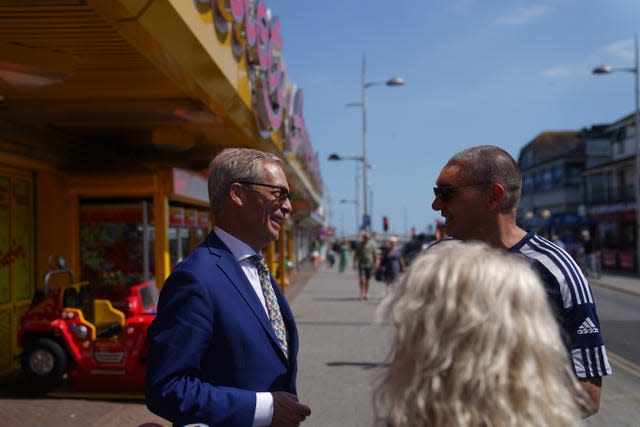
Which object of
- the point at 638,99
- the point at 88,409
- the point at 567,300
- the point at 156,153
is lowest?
the point at 88,409

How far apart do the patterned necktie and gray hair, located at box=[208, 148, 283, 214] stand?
253 millimetres

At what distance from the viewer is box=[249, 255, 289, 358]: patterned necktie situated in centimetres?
222

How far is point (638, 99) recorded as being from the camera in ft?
82.2

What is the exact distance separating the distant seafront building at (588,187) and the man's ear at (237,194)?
2768cm

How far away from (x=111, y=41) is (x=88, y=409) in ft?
11.6

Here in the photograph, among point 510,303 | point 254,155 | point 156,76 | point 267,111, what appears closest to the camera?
point 510,303

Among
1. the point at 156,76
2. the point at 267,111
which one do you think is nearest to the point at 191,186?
the point at 267,111

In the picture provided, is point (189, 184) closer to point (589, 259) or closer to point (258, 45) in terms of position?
point (258, 45)

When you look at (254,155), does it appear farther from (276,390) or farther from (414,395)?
(414,395)

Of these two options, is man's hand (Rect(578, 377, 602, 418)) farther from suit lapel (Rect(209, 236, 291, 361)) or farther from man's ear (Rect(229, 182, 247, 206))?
man's ear (Rect(229, 182, 247, 206))

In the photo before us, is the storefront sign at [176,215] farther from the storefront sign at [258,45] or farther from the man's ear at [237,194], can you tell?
the man's ear at [237,194]

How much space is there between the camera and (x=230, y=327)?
1971 millimetres

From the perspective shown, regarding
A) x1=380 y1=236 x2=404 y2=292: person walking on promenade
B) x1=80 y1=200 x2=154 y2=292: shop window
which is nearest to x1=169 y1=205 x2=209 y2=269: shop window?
x1=80 y1=200 x2=154 y2=292: shop window

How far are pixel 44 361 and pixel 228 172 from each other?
5.09 metres
